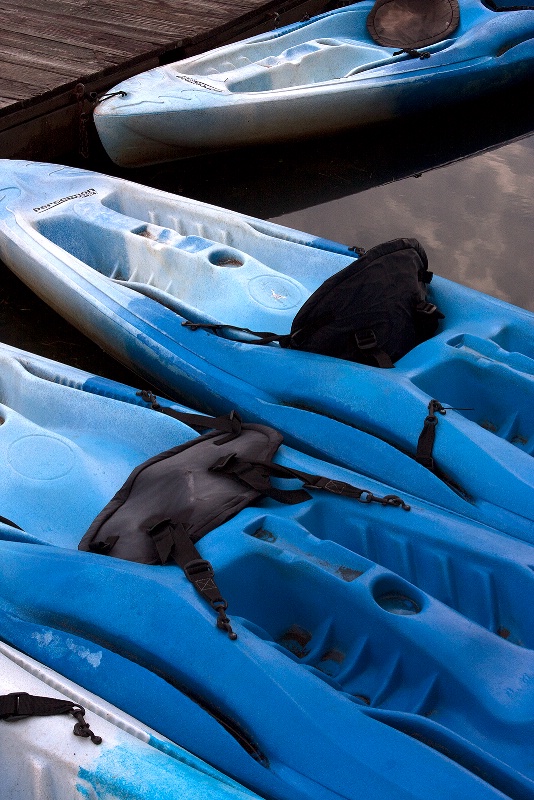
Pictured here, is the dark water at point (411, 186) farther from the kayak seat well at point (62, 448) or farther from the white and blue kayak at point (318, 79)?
the kayak seat well at point (62, 448)

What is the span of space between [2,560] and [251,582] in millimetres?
615

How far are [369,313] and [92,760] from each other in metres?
1.66

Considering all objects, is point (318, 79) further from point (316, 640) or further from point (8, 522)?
point (316, 640)

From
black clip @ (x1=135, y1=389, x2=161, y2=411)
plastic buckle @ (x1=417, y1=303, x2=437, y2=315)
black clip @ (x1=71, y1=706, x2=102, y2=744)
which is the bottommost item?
black clip @ (x1=71, y1=706, x2=102, y2=744)

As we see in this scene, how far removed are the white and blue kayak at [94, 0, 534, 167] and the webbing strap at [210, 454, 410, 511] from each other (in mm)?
2620

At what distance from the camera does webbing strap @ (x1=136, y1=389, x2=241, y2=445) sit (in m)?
2.67

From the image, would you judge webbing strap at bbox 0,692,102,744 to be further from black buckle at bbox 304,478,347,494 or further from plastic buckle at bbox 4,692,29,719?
black buckle at bbox 304,478,347,494

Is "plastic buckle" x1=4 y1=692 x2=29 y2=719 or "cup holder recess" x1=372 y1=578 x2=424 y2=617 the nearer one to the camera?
"plastic buckle" x1=4 y1=692 x2=29 y2=719

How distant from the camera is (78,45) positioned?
5113mm

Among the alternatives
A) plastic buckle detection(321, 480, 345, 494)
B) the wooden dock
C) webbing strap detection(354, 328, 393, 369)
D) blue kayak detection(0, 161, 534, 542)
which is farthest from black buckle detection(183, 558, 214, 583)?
the wooden dock

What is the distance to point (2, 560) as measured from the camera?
7.43 ft

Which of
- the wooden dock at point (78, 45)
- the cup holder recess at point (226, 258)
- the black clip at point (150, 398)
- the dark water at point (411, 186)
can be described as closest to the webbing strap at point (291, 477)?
the black clip at point (150, 398)

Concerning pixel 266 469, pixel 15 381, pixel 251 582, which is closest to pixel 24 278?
pixel 15 381

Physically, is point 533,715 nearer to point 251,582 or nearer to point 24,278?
point 251,582
